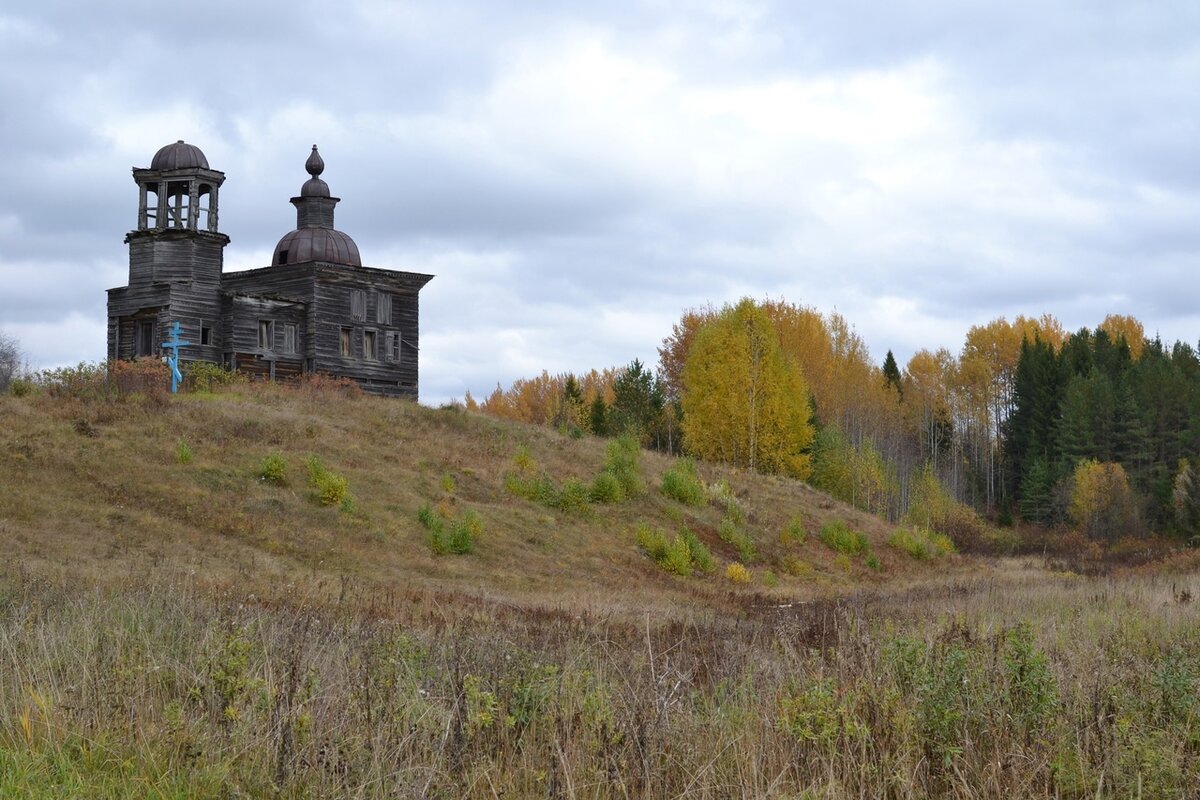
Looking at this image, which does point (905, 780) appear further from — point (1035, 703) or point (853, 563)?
point (853, 563)

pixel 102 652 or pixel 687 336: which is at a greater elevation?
pixel 687 336

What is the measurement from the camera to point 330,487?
22.9 meters

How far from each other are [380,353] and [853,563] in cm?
1800

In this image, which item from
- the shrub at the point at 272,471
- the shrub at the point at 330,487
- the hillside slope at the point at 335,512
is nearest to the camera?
the hillside slope at the point at 335,512

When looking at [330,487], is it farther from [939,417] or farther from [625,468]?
[939,417]

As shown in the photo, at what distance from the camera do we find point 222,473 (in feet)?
74.6

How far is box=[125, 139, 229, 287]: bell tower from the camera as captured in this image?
35094 millimetres

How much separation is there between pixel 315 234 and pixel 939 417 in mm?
59323

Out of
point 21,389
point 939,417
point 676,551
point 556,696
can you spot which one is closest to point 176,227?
point 21,389

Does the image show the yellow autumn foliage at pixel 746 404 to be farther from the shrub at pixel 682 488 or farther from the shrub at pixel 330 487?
the shrub at pixel 330 487

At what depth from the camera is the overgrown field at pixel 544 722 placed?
524 centimetres

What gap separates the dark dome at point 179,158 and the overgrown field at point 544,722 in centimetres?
3011

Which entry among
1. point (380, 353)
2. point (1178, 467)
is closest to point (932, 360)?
point (1178, 467)

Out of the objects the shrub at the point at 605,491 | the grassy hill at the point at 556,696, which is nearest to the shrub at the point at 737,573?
the shrub at the point at 605,491
